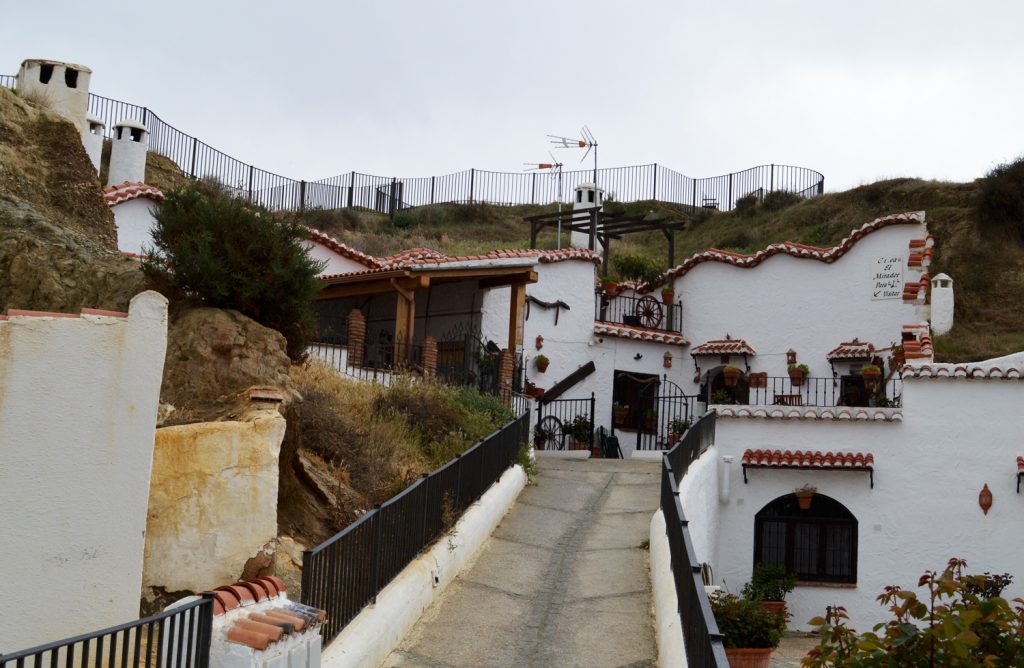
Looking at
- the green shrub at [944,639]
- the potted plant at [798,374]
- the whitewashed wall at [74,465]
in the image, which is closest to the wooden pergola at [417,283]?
the potted plant at [798,374]

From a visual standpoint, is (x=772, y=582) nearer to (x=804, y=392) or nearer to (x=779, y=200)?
(x=804, y=392)

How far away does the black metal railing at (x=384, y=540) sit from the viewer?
825cm

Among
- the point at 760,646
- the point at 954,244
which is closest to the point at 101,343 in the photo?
the point at 760,646

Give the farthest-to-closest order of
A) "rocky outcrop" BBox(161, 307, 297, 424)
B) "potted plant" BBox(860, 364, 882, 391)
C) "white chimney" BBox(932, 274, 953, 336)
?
"white chimney" BBox(932, 274, 953, 336)
"potted plant" BBox(860, 364, 882, 391)
"rocky outcrop" BBox(161, 307, 297, 424)

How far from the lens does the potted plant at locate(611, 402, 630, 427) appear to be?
25.6 m

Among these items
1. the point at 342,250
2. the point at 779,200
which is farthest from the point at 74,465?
the point at 779,200

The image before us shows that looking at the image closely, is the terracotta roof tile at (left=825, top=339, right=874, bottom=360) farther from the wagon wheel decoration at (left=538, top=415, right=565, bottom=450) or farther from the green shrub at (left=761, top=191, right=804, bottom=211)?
the green shrub at (left=761, top=191, right=804, bottom=211)

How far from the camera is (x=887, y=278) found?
26047 millimetres

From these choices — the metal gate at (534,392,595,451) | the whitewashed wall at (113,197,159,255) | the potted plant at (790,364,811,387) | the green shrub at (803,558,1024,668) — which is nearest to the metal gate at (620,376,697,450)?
the metal gate at (534,392,595,451)

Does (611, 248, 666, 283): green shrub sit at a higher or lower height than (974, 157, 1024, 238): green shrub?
lower

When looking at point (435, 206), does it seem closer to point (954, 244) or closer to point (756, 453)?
point (954, 244)

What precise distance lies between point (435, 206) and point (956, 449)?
32385mm

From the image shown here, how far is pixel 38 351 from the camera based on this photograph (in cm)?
720

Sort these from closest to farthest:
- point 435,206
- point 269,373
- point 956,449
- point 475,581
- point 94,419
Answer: point 94,419, point 269,373, point 475,581, point 956,449, point 435,206
